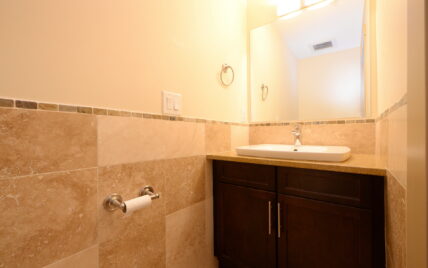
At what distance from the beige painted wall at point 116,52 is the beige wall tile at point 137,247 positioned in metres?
0.56

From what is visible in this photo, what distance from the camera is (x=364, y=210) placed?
0.79 meters

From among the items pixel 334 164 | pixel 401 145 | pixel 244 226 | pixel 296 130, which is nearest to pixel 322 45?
pixel 296 130

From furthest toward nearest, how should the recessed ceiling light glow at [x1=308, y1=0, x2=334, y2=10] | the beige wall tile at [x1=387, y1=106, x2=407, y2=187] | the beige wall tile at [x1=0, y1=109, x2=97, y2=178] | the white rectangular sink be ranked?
the recessed ceiling light glow at [x1=308, y1=0, x2=334, y2=10] → the white rectangular sink → the beige wall tile at [x1=0, y1=109, x2=97, y2=178] → the beige wall tile at [x1=387, y1=106, x2=407, y2=187]

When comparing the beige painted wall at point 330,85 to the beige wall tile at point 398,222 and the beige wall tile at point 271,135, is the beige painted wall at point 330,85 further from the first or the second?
the beige wall tile at point 398,222

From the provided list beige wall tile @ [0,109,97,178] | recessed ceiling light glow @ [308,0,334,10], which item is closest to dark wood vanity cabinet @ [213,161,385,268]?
beige wall tile @ [0,109,97,178]

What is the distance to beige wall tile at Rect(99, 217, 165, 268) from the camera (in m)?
0.79

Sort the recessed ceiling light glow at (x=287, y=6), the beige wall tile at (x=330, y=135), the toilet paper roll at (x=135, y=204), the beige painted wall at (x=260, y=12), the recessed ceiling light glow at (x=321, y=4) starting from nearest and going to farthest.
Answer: the toilet paper roll at (x=135, y=204)
the beige wall tile at (x=330, y=135)
the recessed ceiling light glow at (x=321, y=4)
the recessed ceiling light glow at (x=287, y=6)
the beige painted wall at (x=260, y=12)

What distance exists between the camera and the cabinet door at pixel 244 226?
102cm

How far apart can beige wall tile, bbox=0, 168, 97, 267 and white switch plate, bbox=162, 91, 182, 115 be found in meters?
0.44

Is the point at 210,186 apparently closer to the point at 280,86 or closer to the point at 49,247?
the point at 49,247

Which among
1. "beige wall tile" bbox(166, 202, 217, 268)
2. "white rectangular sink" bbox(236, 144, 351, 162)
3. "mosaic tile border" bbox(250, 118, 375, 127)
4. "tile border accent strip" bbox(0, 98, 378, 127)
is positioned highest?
"tile border accent strip" bbox(0, 98, 378, 127)

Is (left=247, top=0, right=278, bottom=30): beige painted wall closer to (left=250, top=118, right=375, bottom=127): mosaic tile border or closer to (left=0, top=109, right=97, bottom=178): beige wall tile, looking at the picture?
(left=250, top=118, right=375, bottom=127): mosaic tile border

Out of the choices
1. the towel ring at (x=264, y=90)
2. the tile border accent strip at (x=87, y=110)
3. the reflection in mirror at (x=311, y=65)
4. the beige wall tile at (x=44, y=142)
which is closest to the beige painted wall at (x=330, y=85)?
the reflection in mirror at (x=311, y=65)

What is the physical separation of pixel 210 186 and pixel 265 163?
44cm
